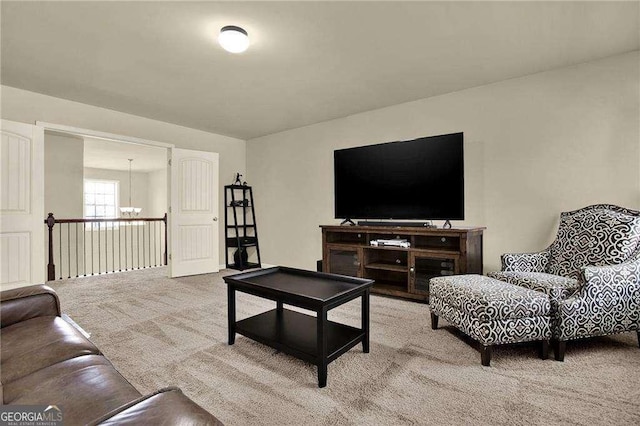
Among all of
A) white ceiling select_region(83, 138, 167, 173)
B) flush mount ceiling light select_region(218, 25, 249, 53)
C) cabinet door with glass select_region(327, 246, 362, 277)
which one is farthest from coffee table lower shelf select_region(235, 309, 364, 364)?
white ceiling select_region(83, 138, 167, 173)

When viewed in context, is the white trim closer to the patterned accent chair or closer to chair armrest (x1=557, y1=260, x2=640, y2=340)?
the patterned accent chair

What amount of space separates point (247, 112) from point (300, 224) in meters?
1.87

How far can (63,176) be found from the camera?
4984mm

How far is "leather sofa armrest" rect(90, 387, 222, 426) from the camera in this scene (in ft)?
2.03

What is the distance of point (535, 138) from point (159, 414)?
3.63 m

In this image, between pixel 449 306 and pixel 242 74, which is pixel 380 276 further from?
pixel 242 74

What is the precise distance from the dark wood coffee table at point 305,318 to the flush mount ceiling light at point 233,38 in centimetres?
176

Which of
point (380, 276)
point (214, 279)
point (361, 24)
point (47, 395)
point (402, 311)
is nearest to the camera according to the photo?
point (47, 395)

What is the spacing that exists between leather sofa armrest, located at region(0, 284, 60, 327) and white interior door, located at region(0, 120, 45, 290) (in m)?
2.32

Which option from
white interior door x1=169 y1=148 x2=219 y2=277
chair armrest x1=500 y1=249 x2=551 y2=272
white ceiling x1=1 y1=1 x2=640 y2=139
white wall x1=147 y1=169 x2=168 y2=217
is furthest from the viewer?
white wall x1=147 y1=169 x2=168 y2=217

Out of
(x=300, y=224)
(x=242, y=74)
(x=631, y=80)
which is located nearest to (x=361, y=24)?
(x=242, y=74)

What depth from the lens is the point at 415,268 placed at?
3.21m

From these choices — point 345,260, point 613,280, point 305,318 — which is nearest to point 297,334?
point 305,318

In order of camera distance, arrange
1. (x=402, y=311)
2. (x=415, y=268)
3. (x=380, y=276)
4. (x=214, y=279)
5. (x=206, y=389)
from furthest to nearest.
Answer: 1. (x=214, y=279)
2. (x=380, y=276)
3. (x=415, y=268)
4. (x=402, y=311)
5. (x=206, y=389)
